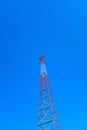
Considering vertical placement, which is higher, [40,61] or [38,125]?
[40,61]

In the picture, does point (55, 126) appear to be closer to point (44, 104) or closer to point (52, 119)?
point (52, 119)

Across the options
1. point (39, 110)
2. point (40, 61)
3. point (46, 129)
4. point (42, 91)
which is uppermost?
point (40, 61)

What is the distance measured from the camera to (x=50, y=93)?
2023 inches

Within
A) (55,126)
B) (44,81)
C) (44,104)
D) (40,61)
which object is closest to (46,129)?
(55,126)

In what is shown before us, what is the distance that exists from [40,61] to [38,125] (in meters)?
11.5

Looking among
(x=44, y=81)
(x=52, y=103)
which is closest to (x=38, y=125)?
(x=52, y=103)

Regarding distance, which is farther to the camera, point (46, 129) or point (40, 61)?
point (40, 61)

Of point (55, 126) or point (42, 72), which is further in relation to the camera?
point (42, 72)

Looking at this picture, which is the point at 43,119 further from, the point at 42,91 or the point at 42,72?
the point at 42,72

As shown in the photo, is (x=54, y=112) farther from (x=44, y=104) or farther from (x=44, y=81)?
(x=44, y=81)

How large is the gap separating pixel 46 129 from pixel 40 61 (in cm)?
1226

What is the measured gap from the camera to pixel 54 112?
49781 millimetres

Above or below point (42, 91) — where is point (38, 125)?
below

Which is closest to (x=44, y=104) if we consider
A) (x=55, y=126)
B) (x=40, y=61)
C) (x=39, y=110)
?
(x=39, y=110)
